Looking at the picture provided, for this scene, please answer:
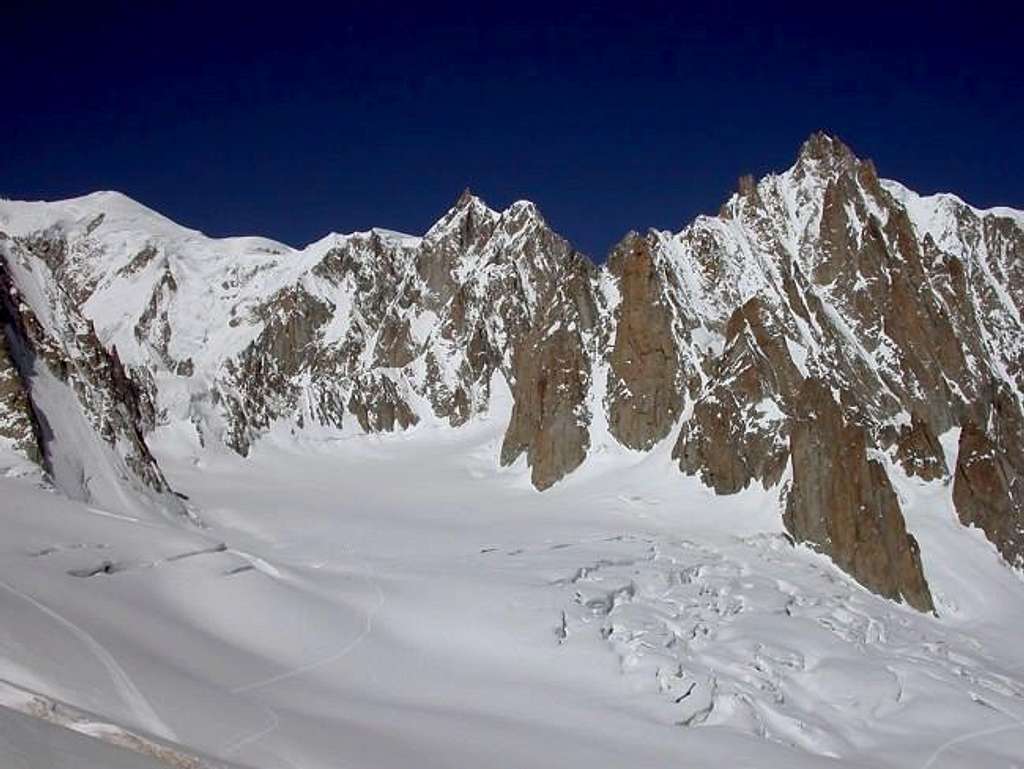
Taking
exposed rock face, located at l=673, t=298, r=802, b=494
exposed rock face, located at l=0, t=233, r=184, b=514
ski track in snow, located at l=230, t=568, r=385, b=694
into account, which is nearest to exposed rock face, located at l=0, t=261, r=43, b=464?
exposed rock face, located at l=0, t=233, r=184, b=514

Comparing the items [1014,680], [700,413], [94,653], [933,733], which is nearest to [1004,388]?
[700,413]

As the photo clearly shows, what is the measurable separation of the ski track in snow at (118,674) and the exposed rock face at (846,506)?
4480cm

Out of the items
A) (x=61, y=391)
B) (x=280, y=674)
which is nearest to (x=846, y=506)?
(x=280, y=674)

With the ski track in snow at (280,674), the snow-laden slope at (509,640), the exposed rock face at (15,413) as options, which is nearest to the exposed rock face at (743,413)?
the snow-laden slope at (509,640)

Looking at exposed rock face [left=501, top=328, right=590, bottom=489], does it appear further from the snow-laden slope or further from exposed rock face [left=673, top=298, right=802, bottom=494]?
the snow-laden slope

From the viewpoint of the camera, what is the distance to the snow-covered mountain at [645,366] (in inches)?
1718

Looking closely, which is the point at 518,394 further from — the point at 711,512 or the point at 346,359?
the point at 346,359

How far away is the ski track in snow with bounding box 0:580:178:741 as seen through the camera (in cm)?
1307

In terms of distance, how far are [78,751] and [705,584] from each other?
126ft

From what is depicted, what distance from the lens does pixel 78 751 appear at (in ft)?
22.7

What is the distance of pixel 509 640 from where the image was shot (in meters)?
30.7

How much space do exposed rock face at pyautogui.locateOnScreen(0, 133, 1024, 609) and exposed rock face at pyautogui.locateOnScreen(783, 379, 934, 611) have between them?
14cm

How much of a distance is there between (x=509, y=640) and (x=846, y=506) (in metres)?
30.7

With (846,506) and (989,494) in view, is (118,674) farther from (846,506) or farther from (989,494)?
(989,494)
